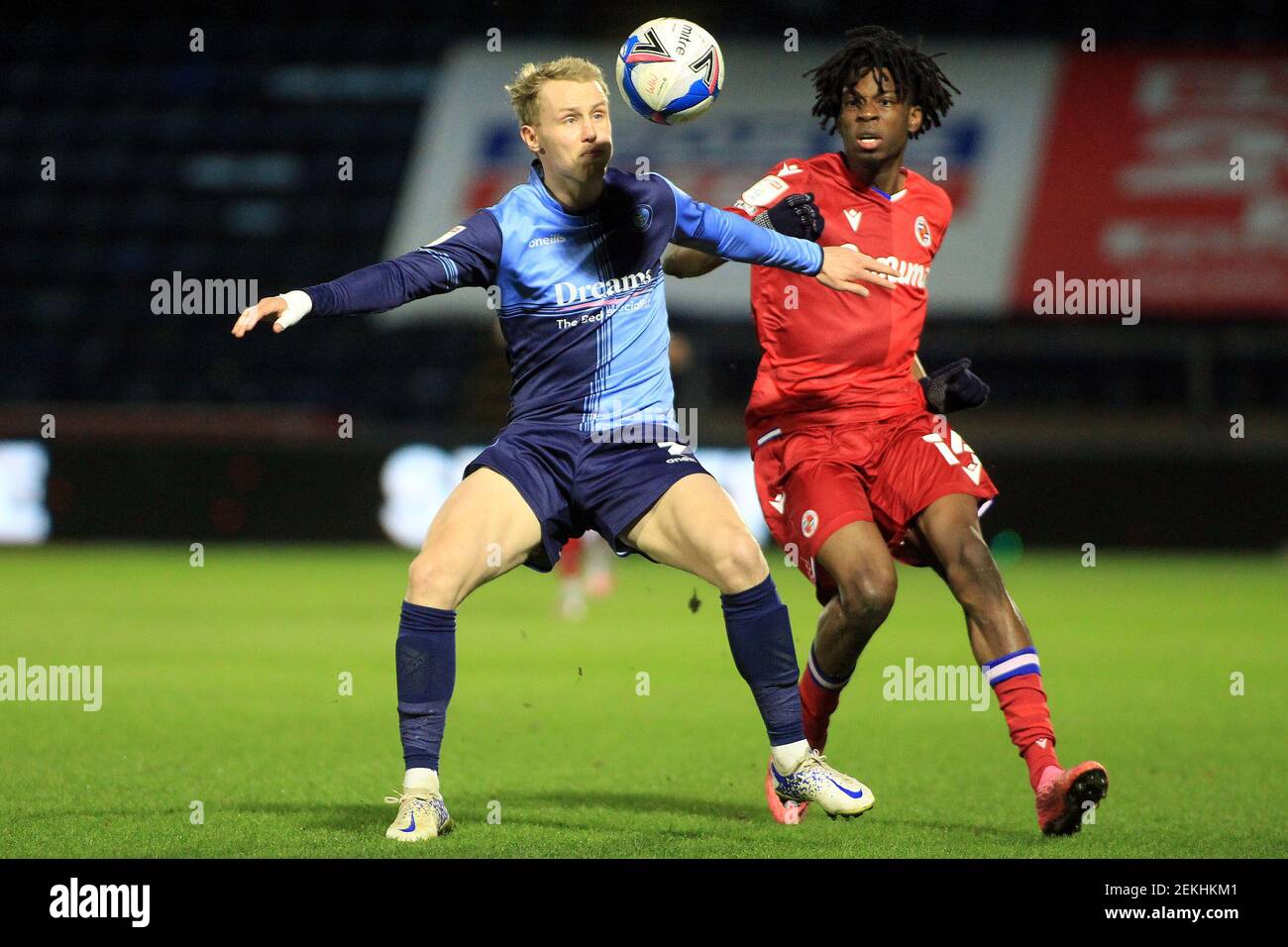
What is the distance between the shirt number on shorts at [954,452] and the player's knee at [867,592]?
14.9 inches

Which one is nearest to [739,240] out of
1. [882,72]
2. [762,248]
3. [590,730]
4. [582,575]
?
[762,248]

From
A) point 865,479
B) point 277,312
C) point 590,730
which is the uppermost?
point 277,312

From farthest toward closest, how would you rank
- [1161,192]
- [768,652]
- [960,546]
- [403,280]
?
[1161,192] < [960,546] < [768,652] < [403,280]

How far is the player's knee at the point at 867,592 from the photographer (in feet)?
17.0

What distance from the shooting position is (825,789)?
500 cm

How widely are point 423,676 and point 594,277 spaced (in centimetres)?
122

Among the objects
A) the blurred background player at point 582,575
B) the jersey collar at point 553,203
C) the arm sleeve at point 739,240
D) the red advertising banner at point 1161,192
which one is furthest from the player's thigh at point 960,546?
the red advertising banner at point 1161,192

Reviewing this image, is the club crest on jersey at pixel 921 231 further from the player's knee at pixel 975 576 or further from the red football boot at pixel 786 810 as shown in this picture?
the red football boot at pixel 786 810

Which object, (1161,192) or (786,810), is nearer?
(786,810)

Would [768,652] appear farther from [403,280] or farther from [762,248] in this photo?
[403,280]

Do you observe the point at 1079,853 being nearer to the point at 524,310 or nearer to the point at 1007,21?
the point at 524,310

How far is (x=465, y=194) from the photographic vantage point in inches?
813

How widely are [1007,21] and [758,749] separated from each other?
636 inches
